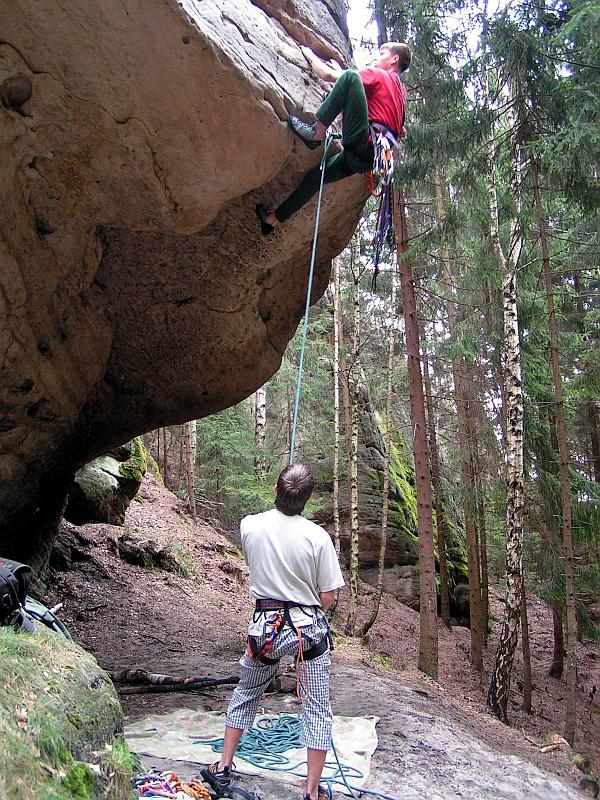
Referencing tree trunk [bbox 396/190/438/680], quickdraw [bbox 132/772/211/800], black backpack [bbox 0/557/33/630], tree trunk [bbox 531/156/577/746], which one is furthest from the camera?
tree trunk [bbox 396/190/438/680]

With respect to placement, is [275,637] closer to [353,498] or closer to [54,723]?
[54,723]

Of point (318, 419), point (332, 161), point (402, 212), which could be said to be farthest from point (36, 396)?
point (318, 419)

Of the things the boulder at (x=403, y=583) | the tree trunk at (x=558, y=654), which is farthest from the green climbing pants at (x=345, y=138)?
the boulder at (x=403, y=583)

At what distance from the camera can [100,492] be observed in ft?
33.1

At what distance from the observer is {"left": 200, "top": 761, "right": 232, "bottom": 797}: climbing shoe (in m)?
3.26

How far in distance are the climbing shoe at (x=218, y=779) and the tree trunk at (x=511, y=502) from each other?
6.22 metres

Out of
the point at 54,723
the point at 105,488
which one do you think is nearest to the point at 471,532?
the point at 105,488

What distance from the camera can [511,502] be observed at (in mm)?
9047

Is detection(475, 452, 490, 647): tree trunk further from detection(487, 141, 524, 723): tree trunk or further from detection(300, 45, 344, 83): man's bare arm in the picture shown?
detection(300, 45, 344, 83): man's bare arm

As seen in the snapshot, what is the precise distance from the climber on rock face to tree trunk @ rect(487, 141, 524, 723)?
16.3 ft

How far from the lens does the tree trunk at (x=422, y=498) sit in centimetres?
870

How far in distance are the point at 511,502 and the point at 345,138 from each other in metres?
6.16

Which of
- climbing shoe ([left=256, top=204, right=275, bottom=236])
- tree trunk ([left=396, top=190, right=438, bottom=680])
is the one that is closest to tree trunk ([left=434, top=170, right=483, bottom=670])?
tree trunk ([left=396, top=190, right=438, bottom=680])

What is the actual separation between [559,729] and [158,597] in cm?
747
